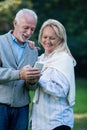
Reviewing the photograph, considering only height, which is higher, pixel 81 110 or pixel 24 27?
pixel 24 27

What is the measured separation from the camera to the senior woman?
5875mm

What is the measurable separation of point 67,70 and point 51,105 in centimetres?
38

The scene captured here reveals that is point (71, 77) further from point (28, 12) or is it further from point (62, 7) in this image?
point (62, 7)

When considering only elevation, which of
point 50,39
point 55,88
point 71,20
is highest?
point 50,39

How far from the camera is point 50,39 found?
6.00 m

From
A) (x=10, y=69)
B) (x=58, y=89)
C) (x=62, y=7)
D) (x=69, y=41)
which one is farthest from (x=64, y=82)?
(x=62, y=7)

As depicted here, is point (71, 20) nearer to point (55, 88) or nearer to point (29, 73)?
point (55, 88)

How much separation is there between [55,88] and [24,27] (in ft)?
2.22

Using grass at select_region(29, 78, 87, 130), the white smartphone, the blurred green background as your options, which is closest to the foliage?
the blurred green background

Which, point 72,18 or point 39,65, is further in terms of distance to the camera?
point 72,18

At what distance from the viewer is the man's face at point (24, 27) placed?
19.4ft

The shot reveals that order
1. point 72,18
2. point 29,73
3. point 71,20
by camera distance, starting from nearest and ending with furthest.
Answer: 1. point 29,73
2. point 71,20
3. point 72,18

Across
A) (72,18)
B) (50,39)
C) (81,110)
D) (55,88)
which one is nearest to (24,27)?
(50,39)

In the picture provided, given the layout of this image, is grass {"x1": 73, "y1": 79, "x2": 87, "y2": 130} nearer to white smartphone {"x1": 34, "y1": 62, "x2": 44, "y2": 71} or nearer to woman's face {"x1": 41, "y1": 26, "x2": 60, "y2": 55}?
woman's face {"x1": 41, "y1": 26, "x2": 60, "y2": 55}
